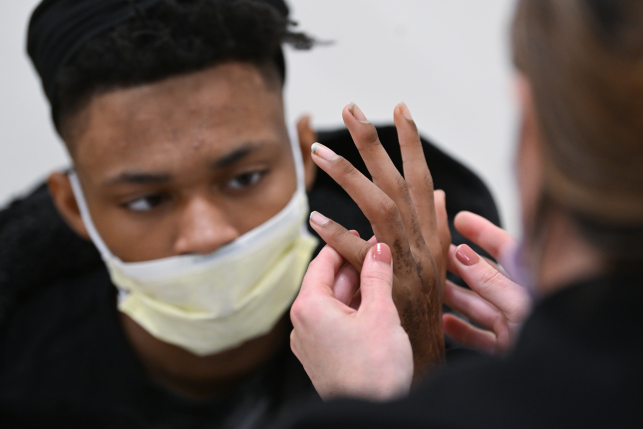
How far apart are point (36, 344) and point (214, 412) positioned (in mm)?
403

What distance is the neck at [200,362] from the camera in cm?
111

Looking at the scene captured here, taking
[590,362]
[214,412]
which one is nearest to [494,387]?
[590,362]

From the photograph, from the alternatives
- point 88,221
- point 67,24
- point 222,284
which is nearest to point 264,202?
point 222,284

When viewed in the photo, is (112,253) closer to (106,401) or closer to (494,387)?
(106,401)

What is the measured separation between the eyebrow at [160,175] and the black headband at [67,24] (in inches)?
8.5

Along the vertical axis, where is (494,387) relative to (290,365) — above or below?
above

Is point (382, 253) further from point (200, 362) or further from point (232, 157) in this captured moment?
point (200, 362)

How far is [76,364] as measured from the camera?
3.78 ft

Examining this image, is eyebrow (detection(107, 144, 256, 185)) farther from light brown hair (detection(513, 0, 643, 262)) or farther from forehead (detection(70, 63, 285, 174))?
light brown hair (detection(513, 0, 643, 262))

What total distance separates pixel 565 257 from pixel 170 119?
26.6 inches

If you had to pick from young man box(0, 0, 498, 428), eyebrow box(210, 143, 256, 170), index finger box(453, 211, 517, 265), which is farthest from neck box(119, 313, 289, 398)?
index finger box(453, 211, 517, 265)

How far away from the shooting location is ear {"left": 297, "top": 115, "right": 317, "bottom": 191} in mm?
1107

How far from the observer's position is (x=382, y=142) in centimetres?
72

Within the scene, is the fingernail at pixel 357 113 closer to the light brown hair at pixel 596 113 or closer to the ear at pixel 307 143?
the light brown hair at pixel 596 113
